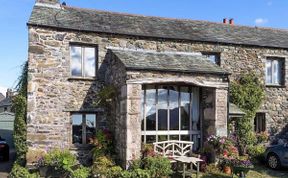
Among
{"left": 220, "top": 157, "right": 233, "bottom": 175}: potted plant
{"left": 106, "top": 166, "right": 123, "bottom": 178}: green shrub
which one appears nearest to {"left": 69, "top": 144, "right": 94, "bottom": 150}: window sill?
{"left": 106, "top": 166, "right": 123, "bottom": 178}: green shrub

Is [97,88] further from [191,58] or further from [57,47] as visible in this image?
[191,58]

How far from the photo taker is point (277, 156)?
1431 centimetres

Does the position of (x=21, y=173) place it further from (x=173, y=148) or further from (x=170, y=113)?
(x=170, y=113)

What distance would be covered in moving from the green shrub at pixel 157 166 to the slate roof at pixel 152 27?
6236 millimetres

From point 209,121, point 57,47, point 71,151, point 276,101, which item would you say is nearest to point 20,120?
point 71,151

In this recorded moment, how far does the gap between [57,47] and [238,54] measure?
9.14 m

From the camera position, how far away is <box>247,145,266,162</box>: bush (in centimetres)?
1614

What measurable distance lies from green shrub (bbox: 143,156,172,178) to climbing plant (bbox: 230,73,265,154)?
19.8 feet

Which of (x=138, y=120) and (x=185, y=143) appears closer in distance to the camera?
(x=138, y=120)

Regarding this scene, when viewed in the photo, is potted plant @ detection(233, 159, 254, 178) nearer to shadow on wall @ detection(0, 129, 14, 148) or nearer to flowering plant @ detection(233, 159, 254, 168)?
flowering plant @ detection(233, 159, 254, 168)

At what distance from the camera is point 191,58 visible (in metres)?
15.0

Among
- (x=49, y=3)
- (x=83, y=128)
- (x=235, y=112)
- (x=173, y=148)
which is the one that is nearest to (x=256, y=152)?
(x=235, y=112)

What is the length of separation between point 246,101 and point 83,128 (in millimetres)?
8210

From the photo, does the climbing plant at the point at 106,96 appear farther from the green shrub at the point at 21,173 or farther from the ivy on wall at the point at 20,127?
the green shrub at the point at 21,173
